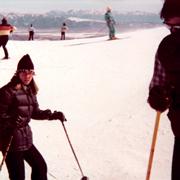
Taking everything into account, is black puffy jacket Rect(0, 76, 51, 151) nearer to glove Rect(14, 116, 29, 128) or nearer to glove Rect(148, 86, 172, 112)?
glove Rect(14, 116, 29, 128)

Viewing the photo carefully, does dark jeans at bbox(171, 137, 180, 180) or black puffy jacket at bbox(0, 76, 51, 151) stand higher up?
dark jeans at bbox(171, 137, 180, 180)

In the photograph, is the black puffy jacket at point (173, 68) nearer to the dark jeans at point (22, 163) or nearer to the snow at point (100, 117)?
the dark jeans at point (22, 163)

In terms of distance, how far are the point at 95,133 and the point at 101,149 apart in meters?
0.98

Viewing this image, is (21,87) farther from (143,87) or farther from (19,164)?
(143,87)

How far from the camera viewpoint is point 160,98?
3625mm

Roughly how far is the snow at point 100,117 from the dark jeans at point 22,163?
181 cm

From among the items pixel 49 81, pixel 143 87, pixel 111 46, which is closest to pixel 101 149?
pixel 143 87

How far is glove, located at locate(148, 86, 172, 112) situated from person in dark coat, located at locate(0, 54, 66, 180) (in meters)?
2.13

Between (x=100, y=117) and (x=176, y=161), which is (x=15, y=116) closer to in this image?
(x=176, y=161)

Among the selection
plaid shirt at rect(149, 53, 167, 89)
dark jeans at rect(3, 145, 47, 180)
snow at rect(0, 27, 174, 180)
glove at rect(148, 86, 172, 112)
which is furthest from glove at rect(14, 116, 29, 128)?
plaid shirt at rect(149, 53, 167, 89)

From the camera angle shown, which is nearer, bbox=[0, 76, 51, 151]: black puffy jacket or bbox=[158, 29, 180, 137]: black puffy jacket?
bbox=[158, 29, 180, 137]: black puffy jacket

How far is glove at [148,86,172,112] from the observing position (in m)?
3.59

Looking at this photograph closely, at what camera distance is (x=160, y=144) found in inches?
357

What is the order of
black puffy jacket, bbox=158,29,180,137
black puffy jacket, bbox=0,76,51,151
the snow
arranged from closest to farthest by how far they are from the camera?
black puffy jacket, bbox=158,29,180,137, black puffy jacket, bbox=0,76,51,151, the snow
